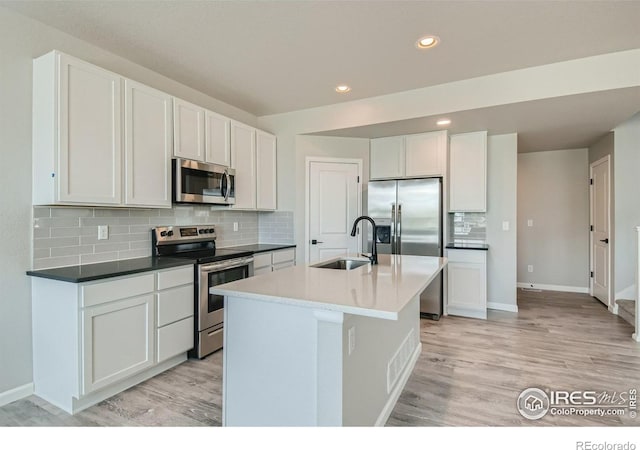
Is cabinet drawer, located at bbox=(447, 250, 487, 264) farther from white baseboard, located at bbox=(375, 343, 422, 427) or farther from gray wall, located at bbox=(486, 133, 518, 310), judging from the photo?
white baseboard, located at bbox=(375, 343, 422, 427)

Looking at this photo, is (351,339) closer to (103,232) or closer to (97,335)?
(97,335)

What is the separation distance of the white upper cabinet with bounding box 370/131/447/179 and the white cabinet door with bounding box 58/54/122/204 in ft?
10.1

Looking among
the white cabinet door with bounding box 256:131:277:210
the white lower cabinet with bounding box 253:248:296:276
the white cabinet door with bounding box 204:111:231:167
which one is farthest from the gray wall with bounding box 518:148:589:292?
the white cabinet door with bounding box 204:111:231:167

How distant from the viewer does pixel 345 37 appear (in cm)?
262

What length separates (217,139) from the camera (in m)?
3.56

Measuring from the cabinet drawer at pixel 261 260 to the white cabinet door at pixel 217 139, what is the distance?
3.48ft

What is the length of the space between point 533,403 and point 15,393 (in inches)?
135

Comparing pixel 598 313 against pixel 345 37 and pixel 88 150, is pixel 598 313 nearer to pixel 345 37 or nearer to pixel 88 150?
pixel 345 37

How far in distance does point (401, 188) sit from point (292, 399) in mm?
3174

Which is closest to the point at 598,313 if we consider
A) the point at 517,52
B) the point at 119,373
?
the point at 517,52

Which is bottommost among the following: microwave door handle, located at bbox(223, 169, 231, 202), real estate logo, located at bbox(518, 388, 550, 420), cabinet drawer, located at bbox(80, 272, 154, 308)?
real estate logo, located at bbox(518, 388, 550, 420)

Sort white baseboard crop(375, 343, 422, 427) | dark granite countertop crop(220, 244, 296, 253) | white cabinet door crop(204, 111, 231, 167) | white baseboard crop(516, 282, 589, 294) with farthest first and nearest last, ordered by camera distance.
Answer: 1. white baseboard crop(516, 282, 589, 294)
2. dark granite countertop crop(220, 244, 296, 253)
3. white cabinet door crop(204, 111, 231, 167)
4. white baseboard crop(375, 343, 422, 427)

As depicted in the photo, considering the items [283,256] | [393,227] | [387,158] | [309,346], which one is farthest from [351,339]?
[387,158]

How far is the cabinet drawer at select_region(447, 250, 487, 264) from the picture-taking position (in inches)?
164
